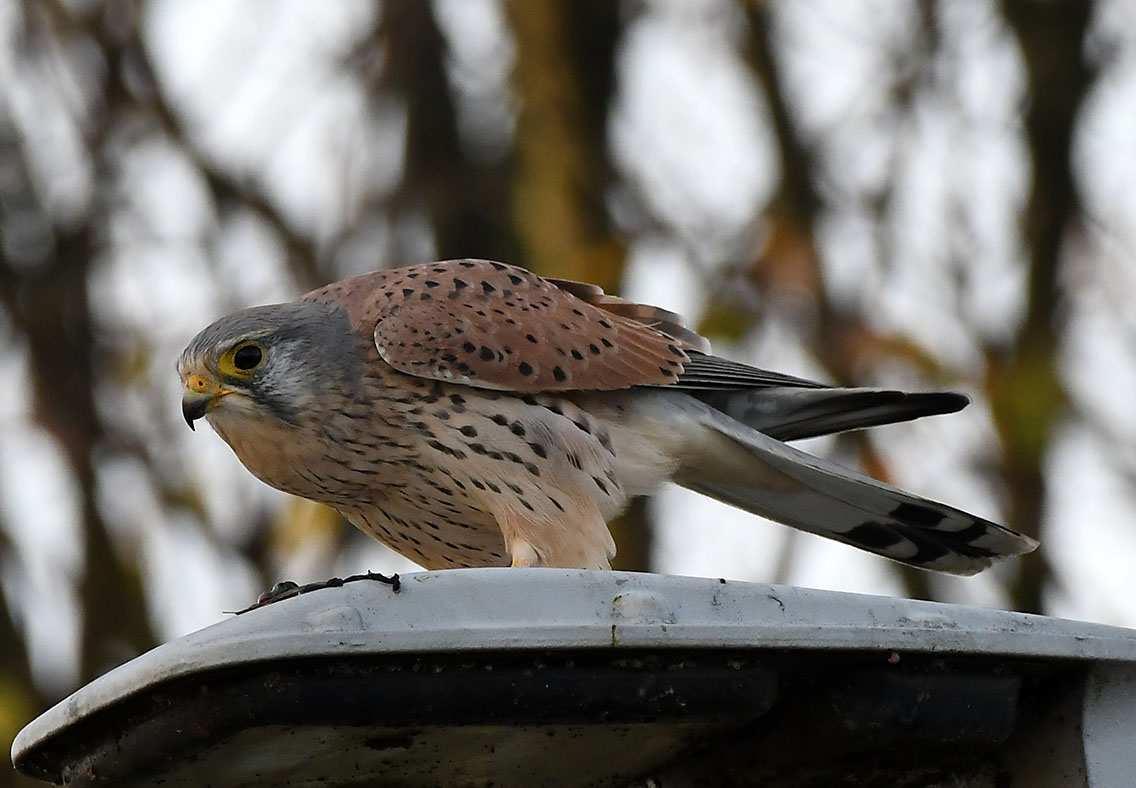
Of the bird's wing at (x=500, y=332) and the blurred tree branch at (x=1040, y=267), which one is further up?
the blurred tree branch at (x=1040, y=267)

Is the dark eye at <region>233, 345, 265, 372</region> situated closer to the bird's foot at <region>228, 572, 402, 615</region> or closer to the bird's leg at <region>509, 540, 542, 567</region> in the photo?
the bird's leg at <region>509, 540, 542, 567</region>

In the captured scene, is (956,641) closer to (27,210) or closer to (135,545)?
(135,545)

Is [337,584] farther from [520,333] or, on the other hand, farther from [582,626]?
[520,333]

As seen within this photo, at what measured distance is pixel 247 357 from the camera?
11.8ft

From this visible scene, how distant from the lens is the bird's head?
3.51 metres

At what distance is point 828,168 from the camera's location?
20.1 feet

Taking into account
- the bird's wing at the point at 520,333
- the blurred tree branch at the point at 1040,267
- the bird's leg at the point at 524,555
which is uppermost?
the blurred tree branch at the point at 1040,267

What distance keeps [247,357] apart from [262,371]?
5cm

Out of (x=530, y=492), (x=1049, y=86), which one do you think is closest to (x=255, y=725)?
(x=530, y=492)

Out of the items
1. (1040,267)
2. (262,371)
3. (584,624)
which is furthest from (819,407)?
(1040,267)

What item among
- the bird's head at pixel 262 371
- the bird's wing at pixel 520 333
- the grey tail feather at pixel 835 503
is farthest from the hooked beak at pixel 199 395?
the grey tail feather at pixel 835 503

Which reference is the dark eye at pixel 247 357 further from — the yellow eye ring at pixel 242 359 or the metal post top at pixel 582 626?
the metal post top at pixel 582 626

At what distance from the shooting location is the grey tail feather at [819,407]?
11.9 feet

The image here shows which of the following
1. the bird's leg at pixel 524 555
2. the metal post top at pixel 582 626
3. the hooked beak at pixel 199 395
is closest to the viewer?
the metal post top at pixel 582 626
